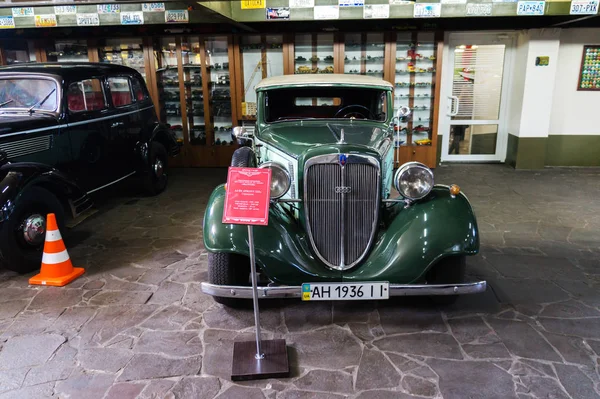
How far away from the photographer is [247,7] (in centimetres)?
732

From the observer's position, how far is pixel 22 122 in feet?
15.4

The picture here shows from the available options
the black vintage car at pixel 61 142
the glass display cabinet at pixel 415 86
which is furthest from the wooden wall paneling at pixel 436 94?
the black vintage car at pixel 61 142

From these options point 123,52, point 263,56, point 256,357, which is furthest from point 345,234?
point 123,52

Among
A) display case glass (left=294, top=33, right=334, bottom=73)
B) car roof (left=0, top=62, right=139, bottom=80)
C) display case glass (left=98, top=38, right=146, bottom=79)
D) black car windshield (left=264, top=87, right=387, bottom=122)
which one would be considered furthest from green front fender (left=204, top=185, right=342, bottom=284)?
display case glass (left=98, top=38, right=146, bottom=79)

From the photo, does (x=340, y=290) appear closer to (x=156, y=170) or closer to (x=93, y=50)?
(x=156, y=170)

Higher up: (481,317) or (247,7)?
(247,7)

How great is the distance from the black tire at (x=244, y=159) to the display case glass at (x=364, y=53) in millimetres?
4449

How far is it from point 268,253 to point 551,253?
3.25 metres

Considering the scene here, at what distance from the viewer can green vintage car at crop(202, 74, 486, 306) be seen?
308 centimetres

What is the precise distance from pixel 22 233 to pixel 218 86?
5.36m

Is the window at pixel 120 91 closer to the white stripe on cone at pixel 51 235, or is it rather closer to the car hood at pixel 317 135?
the white stripe on cone at pixel 51 235

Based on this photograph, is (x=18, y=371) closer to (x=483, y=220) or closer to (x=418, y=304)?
(x=418, y=304)

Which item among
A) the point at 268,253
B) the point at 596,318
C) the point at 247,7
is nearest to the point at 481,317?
the point at 596,318

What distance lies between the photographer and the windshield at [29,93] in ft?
16.7
